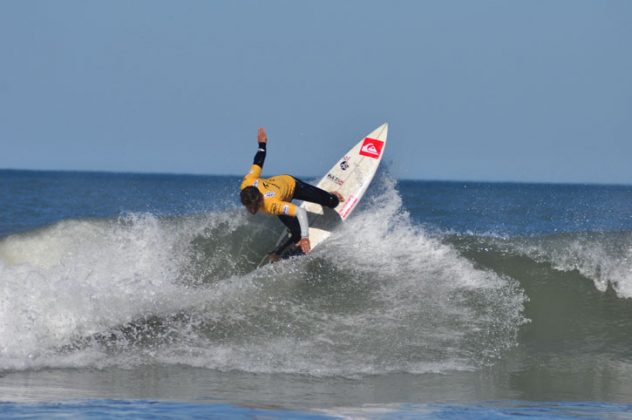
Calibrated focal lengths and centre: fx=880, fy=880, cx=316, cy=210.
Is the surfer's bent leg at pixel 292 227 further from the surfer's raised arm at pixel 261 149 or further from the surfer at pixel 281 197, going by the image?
the surfer's raised arm at pixel 261 149

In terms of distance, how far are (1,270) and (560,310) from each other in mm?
5608

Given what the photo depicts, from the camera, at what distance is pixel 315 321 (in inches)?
324

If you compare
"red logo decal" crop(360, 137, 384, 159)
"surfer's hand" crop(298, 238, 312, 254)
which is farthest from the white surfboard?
"surfer's hand" crop(298, 238, 312, 254)

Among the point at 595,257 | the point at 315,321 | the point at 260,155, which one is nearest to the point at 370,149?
the point at 260,155

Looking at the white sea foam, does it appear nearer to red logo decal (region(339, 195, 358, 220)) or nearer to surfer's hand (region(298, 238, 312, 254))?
red logo decal (region(339, 195, 358, 220))

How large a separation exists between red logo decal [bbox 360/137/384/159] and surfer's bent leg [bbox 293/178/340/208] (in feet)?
4.26

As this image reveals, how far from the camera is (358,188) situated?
10.8 metres

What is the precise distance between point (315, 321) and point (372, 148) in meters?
3.61

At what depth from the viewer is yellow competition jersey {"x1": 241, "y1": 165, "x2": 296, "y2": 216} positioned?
30.0 feet

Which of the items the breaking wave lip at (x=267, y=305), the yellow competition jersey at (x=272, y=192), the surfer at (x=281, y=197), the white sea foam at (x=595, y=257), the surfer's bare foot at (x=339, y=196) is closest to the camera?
the breaking wave lip at (x=267, y=305)

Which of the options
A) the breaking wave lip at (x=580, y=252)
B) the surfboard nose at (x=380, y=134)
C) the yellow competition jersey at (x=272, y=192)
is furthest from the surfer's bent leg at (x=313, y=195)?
the breaking wave lip at (x=580, y=252)

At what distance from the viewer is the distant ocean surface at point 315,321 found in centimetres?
614

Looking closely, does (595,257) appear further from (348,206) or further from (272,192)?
(272,192)

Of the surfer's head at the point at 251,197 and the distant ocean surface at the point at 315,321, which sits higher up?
the surfer's head at the point at 251,197
